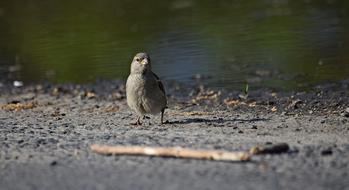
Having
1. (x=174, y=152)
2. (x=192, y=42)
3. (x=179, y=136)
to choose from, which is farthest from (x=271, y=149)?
(x=192, y=42)

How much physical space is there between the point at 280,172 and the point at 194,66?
27.1ft

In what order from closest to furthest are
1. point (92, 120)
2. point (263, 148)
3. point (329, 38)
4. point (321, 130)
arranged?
1. point (263, 148)
2. point (321, 130)
3. point (92, 120)
4. point (329, 38)

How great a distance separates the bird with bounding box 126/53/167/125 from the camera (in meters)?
9.94

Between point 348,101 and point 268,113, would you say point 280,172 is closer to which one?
point 268,113

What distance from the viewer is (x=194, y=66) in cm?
1474

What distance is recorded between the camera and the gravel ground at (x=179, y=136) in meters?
6.60

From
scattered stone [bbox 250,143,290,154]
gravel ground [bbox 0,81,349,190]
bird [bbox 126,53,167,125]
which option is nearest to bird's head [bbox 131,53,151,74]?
bird [bbox 126,53,167,125]

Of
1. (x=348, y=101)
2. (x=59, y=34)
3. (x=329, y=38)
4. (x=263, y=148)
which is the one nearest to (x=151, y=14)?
(x=59, y=34)

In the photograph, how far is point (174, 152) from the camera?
23.5 ft

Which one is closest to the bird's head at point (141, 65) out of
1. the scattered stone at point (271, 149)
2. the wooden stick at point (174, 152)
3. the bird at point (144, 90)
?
A: the bird at point (144, 90)

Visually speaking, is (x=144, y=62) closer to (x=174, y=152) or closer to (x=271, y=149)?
(x=174, y=152)

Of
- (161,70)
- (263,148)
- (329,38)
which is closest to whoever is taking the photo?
(263,148)

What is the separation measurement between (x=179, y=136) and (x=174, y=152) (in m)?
1.45

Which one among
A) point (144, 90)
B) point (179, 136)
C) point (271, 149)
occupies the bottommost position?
point (179, 136)
